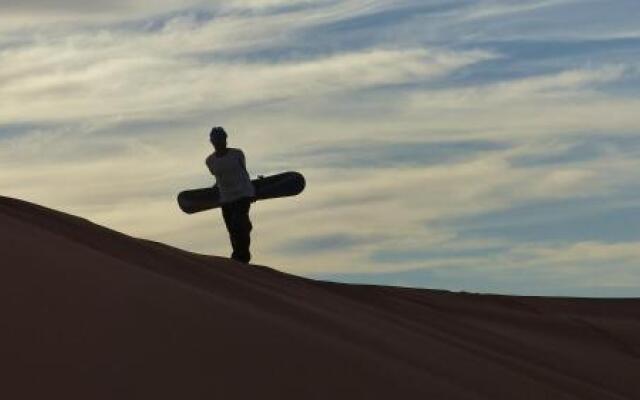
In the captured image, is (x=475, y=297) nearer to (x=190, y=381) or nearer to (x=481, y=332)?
(x=481, y=332)

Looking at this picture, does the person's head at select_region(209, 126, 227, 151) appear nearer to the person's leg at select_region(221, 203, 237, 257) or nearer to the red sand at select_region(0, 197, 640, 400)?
the person's leg at select_region(221, 203, 237, 257)

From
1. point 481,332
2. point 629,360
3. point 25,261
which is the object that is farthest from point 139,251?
point 629,360

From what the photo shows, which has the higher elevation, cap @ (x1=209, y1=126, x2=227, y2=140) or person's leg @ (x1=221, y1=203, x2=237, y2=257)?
cap @ (x1=209, y1=126, x2=227, y2=140)

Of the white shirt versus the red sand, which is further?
the white shirt

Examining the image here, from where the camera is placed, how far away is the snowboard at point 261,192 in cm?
1260

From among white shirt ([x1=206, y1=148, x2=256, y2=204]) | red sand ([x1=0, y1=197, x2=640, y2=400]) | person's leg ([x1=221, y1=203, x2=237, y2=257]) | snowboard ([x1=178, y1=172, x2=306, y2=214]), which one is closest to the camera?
red sand ([x1=0, y1=197, x2=640, y2=400])

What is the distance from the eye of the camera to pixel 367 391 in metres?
6.61

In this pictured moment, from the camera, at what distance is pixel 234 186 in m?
11.2

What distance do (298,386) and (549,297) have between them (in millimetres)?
6603

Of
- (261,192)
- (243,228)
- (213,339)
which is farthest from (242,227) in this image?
(213,339)

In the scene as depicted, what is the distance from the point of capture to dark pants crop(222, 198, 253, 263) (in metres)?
11.2

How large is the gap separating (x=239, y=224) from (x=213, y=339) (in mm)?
4571

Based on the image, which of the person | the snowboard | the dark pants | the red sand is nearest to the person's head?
the person

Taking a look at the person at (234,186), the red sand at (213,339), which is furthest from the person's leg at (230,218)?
the red sand at (213,339)
